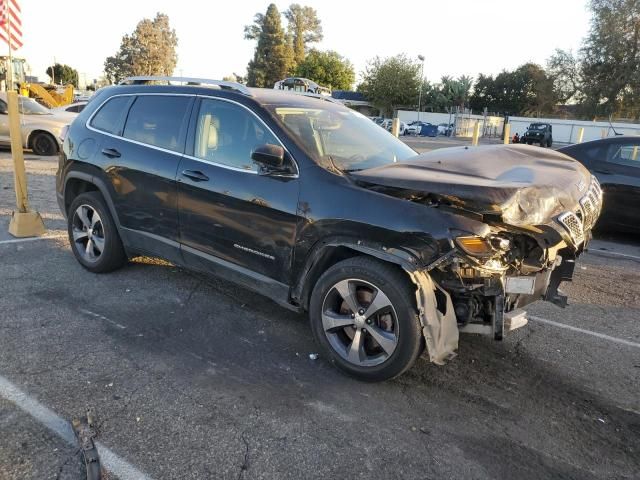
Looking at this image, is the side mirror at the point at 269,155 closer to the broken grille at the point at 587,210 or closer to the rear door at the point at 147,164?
the rear door at the point at 147,164

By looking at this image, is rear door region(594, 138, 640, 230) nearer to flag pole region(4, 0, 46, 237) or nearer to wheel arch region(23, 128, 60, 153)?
flag pole region(4, 0, 46, 237)

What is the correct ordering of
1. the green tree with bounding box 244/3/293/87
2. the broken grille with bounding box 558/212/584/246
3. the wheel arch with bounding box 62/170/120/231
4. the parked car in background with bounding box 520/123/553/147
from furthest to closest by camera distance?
the green tree with bounding box 244/3/293/87 → the parked car in background with bounding box 520/123/553/147 → the wheel arch with bounding box 62/170/120/231 → the broken grille with bounding box 558/212/584/246

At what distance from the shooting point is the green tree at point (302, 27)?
88.9 meters

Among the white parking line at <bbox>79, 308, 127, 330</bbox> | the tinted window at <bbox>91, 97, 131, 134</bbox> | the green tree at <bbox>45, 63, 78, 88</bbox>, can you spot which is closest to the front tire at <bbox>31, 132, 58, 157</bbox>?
the tinted window at <bbox>91, 97, 131, 134</bbox>

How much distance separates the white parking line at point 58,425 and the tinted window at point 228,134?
203 cm

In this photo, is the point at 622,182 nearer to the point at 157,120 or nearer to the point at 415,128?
the point at 157,120

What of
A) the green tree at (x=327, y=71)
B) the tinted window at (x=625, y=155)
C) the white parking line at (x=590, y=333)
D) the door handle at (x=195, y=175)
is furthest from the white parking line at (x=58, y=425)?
the green tree at (x=327, y=71)

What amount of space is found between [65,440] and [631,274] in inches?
239

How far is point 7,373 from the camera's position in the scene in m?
3.39

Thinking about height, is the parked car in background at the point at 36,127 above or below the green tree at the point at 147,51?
below

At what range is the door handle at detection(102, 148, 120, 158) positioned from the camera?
486cm

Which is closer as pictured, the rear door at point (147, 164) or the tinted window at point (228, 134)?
the tinted window at point (228, 134)

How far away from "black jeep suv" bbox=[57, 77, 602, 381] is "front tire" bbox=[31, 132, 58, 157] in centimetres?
1109

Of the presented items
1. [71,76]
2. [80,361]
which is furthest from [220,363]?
[71,76]
